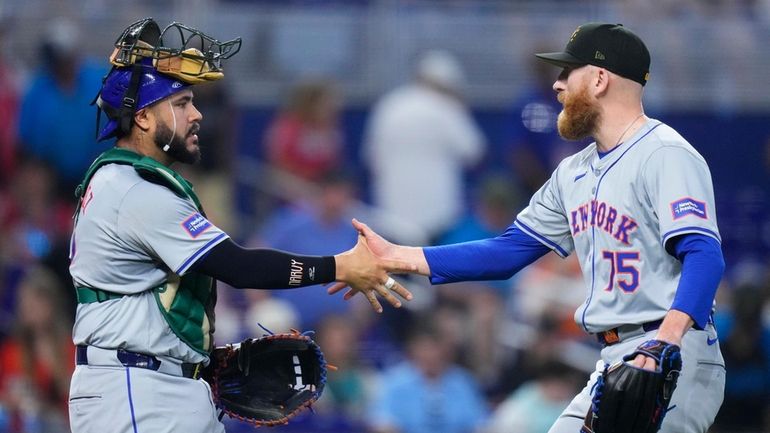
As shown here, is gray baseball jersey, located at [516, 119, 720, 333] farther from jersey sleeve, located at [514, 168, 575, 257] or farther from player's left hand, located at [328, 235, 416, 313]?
player's left hand, located at [328, 235, 416, 313]

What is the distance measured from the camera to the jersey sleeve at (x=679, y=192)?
4.67 m

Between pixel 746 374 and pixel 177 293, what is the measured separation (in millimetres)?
5660

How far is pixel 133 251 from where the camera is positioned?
4.91 m

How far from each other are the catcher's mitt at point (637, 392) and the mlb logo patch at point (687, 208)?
1.58 feet

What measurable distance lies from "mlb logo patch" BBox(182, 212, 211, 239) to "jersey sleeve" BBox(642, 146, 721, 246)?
168cm

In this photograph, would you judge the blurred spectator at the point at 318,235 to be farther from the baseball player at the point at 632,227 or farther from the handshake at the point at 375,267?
the baseball player at the point at 632,227

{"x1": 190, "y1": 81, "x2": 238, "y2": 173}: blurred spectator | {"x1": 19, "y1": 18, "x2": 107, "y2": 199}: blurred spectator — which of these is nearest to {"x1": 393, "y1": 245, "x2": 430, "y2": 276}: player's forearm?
{"x1": 190, "y1": 81, "x2": 238, "y2": 173}: blurred spectator

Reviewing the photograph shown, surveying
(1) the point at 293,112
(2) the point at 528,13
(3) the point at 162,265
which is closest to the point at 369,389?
(1) the point at 293,112

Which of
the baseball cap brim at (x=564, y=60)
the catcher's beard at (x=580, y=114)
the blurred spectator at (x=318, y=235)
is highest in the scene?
the baseball cap brim at (x=564, y=60)

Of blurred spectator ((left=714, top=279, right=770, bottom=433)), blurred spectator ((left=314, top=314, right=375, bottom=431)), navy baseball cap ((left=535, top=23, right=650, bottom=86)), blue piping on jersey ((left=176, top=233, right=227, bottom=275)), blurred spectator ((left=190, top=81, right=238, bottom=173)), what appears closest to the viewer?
blue piping on jersey ((left=176, top=233, right=227, bottom=275))

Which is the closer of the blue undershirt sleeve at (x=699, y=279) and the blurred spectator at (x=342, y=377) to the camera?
the blue undershirt sleeve at (x=699, y=279)

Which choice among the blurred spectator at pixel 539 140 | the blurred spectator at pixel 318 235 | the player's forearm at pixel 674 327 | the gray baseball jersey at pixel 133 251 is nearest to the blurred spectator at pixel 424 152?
the blurred spectator at pixel 539 140

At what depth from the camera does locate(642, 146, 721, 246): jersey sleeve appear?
4.67m

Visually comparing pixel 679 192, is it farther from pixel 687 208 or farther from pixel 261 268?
pixel 261 268
